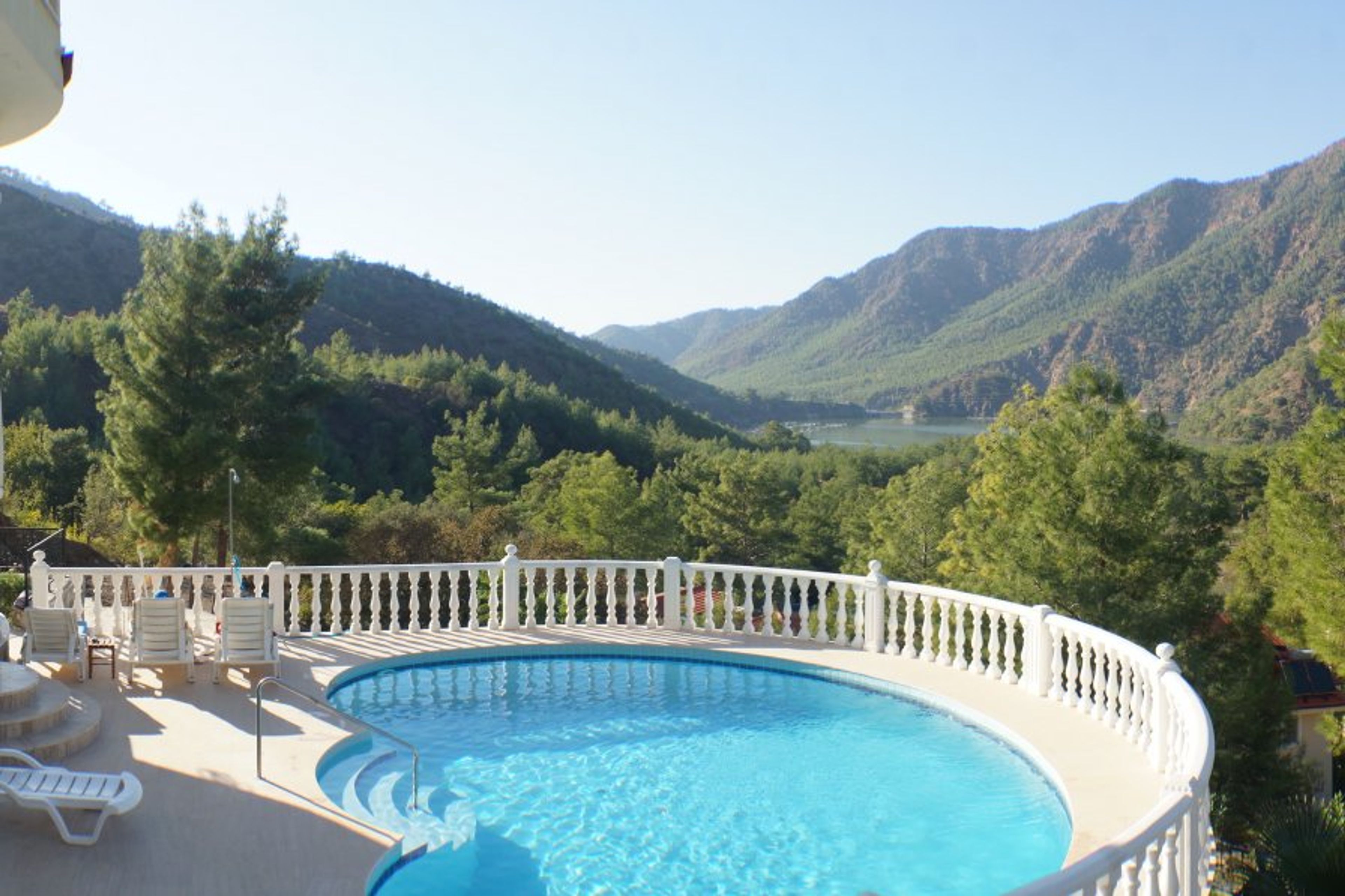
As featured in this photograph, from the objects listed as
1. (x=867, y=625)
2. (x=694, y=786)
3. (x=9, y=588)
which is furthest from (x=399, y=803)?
(x=9, y=588)

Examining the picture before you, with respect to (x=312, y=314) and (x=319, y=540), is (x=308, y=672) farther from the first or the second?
(x=312, y=314)

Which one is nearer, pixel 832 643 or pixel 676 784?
pixel 676 784

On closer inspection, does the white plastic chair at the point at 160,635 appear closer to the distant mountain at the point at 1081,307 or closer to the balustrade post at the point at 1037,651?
the balustrade post at the point at 1037,651

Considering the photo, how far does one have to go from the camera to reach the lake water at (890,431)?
6494 centimetres

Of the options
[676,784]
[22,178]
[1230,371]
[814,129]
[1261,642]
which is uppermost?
[22,178]

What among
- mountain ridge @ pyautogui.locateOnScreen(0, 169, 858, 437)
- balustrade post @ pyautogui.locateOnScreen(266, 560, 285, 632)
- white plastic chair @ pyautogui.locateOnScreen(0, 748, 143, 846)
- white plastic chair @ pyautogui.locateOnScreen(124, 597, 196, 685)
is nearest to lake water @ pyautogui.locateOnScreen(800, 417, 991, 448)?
mountain ridge @ pyautogui.locateOnScreen(0, 169, 858, 437)

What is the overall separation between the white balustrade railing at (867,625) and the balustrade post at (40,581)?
0.01 metres

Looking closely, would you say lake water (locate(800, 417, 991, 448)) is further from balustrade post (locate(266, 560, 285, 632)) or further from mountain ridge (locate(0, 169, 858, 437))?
balustrade post (locate(266, 560, 285, 632))

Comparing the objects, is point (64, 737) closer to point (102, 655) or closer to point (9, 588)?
point (102, 655)

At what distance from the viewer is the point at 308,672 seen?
9.21 m

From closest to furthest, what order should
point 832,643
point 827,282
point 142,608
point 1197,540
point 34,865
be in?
1. point 34,865
2. point 142,608
3. point 832,643
4. point 1197,540
5. point 827,282

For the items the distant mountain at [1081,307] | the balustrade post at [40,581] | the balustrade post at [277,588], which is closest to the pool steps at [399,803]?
the balustrade post at [277,588]

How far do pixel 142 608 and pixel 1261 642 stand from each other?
16762 mm

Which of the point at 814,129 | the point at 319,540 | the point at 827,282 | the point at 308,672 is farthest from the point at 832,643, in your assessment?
the point at 827,282
